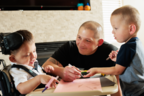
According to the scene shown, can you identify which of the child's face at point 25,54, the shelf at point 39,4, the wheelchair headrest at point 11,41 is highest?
the shelf at point 39,4

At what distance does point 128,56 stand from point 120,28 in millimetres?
219

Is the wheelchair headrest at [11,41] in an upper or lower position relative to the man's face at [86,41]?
upper

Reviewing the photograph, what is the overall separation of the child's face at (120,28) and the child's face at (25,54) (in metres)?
0.61

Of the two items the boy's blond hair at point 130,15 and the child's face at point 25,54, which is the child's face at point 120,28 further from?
the child's face at point 25,54

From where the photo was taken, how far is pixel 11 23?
2.58 metres

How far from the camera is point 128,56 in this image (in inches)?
34.3

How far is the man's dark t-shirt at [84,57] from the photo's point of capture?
4.09 feet

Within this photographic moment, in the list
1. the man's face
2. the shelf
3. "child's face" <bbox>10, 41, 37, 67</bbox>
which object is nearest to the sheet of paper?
"child's face" <bbox>10, 41, 37, 67</bbox>

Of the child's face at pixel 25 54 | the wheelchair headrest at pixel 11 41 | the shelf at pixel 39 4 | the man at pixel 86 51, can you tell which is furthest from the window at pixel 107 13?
the wheelchair headrest at pixel 11 41

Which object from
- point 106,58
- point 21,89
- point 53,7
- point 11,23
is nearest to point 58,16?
point 53,7

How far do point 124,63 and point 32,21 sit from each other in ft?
7.22

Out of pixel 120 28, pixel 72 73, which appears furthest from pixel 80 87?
pixel 120 28

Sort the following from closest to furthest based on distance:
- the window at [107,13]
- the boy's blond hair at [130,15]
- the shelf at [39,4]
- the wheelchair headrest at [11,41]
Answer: the wheelchair headrest at [11,41]
the boy's blond hair at [130,15]
the shelf at [39,4]
the window at [107,13]

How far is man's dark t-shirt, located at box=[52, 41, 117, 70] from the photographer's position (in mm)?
1248
